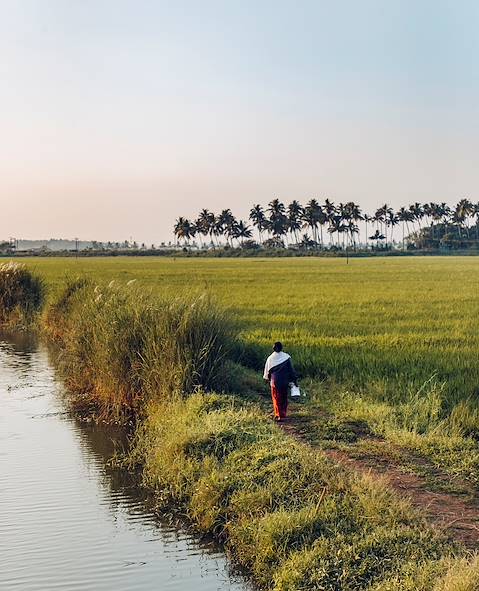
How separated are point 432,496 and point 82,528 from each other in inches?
145

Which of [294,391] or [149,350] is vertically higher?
[149,350]

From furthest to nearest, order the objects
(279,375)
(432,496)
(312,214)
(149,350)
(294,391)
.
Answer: (312,214)
(149,350)
(279,375)
(294,391)
(432,496)

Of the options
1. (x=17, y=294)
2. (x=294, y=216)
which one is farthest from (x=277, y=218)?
(x=17, y=294)

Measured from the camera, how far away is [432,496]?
7.03 m

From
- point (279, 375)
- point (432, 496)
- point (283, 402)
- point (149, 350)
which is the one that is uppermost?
point (149, 350)

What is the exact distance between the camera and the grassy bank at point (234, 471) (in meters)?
5.50

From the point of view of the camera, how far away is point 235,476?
7.40 m

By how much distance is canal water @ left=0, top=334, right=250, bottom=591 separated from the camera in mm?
6375

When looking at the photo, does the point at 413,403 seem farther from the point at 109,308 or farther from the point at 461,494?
the point at 109,308

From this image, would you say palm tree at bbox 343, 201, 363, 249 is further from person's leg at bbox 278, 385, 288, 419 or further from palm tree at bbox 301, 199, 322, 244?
person's leg at bbox 278, 385, 288, 419

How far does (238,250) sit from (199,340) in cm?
10514

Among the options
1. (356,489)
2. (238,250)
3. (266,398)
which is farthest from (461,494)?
(238,250)

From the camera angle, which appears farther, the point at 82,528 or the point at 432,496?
the point at 82,528

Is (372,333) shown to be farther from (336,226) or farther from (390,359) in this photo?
(336,226)
